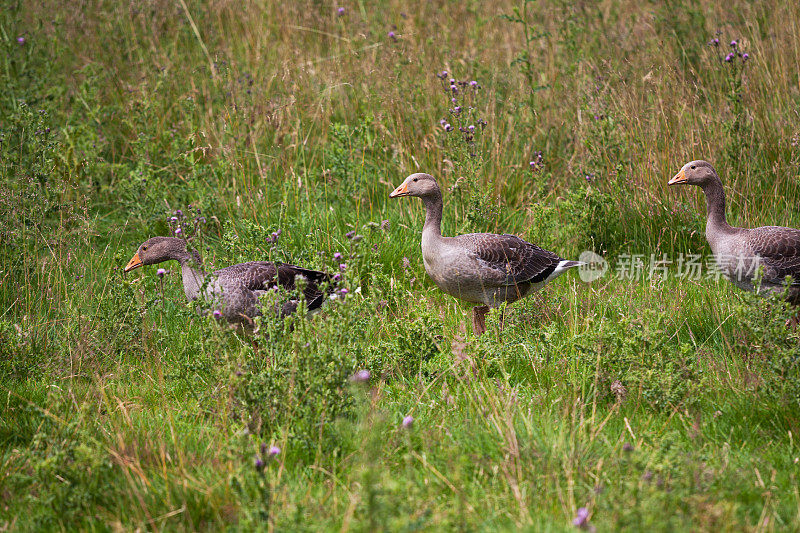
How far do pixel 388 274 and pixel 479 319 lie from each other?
92 centimetres

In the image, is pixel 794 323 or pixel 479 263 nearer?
pixel 794 323

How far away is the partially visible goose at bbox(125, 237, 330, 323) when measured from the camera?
18.0 feet

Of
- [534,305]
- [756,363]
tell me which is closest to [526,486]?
[756,363]

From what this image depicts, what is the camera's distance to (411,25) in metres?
9.73

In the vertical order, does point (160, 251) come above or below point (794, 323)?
above

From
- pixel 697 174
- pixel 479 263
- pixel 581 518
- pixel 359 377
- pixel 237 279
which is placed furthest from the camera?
pixel 697 174

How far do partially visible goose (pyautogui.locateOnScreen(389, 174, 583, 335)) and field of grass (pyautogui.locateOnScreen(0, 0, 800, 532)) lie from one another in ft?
0.77

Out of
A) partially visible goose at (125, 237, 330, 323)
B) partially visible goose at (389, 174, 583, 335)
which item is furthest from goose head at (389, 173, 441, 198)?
partially visible goose at (125, 237, 330, 323)

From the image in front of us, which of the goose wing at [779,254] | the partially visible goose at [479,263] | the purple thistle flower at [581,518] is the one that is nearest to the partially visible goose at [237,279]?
the partially visible goose at [479,263]

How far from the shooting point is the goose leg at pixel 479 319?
5793 mm

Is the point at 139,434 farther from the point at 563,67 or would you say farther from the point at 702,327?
the point at 563,67

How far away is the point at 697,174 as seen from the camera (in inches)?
234

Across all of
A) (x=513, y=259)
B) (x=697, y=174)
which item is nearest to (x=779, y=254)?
(x=697, y=174)

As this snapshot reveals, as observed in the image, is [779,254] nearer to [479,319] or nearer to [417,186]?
[479,319]
